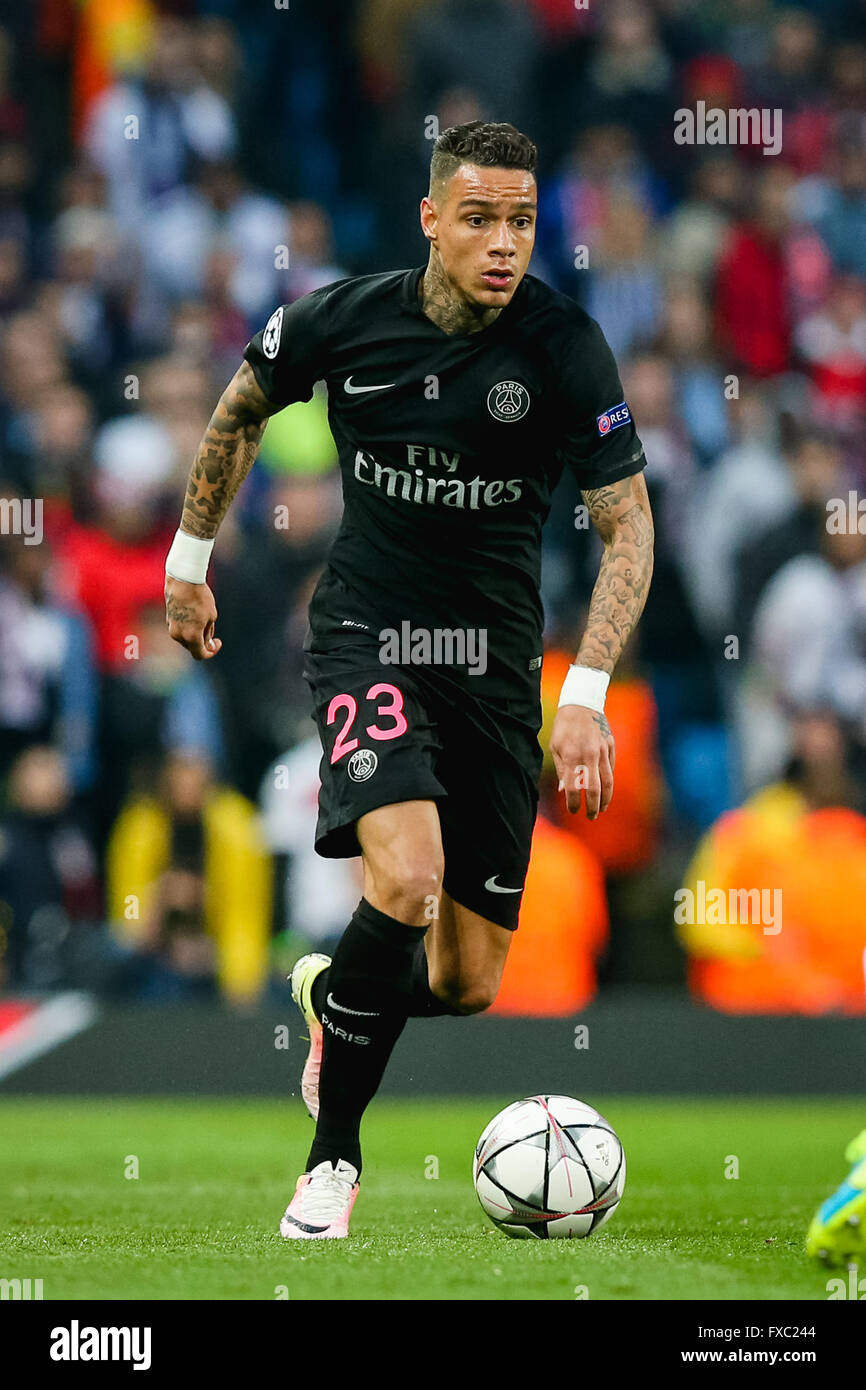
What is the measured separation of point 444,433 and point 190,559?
84 cm

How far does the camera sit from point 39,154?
14727 mm

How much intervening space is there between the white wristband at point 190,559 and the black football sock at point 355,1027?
3.74 ft

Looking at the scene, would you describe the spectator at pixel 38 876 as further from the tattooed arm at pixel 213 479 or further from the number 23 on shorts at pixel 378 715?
the number 23 on shorts at pixel 378 715

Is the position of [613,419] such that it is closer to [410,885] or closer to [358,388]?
[358,388]

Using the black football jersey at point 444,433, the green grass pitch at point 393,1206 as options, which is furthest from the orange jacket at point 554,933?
the black football jersey at point 444,433

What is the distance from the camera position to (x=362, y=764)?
5.68 metres

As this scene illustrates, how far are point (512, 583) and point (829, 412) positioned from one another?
7525mm

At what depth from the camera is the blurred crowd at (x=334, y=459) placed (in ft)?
34.6

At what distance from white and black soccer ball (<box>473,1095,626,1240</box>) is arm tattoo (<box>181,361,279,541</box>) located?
1.92 meters

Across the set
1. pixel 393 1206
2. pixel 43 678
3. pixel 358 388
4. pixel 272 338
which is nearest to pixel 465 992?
pixel 393 1206

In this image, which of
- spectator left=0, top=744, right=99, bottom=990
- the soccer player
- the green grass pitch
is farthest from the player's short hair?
spectator left=0, top=744, right=99, bottom=990

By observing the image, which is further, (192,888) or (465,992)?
(192,888)

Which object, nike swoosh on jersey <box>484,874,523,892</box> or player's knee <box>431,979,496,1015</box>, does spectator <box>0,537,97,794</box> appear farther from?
nike swoosh on jersey <box>484,874,523,892</box>
